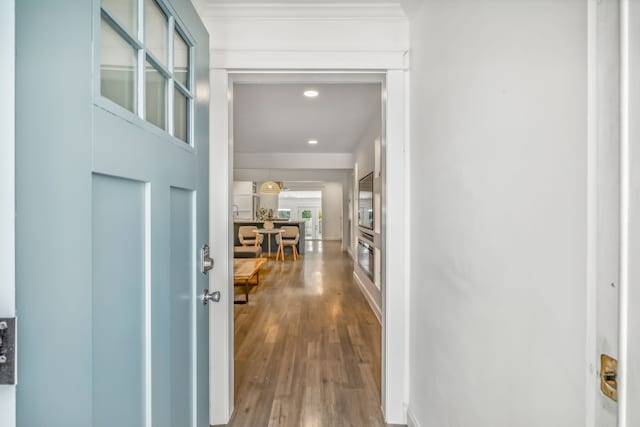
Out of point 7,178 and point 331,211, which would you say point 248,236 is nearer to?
point 331,211

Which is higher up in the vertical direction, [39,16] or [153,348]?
[39,16]

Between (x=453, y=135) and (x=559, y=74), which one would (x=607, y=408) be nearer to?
(x=559, y=74)

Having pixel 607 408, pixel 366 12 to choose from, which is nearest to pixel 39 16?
pixel 607 408

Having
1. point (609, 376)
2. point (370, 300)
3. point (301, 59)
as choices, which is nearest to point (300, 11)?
point (301, 59)

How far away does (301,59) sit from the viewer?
1856 mm

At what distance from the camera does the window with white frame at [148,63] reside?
802 millimetres

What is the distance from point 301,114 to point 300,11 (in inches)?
98.0

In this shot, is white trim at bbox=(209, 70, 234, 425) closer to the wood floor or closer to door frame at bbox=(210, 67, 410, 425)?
door frame at bbox=(210, 67, 410, 425)

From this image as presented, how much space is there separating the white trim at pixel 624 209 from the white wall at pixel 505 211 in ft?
0.71

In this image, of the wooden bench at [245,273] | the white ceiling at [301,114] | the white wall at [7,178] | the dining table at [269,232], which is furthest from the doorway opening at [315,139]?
the white wall at [7,178]

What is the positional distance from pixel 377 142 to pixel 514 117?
336 cm

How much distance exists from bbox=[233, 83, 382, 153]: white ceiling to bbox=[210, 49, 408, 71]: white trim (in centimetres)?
64

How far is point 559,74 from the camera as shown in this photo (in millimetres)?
772

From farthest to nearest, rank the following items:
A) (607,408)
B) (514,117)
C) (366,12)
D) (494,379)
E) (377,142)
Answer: (377,142) → (366,12) → (494,379) → (514,117) → (607,408)
